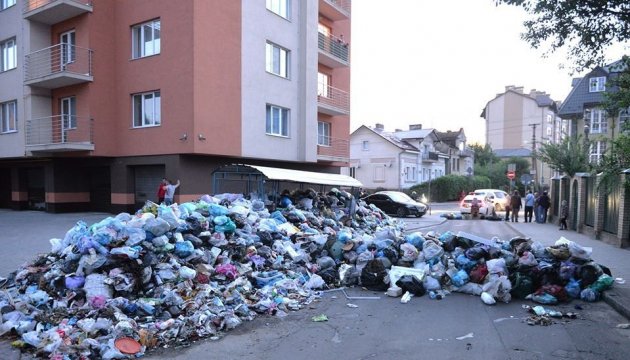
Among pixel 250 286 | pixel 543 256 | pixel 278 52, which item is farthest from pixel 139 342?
pixel 278 52

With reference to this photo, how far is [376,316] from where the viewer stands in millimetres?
6738

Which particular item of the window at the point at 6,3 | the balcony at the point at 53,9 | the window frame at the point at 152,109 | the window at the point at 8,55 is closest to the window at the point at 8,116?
the window at the point at 8,55

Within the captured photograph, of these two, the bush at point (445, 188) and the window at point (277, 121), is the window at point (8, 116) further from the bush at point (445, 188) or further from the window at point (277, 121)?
the bush at point (445, 188)

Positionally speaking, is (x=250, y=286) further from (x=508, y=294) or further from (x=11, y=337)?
(x=508, y=294)

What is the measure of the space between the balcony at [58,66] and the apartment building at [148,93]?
6 cm

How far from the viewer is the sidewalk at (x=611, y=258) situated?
7105 millimetres

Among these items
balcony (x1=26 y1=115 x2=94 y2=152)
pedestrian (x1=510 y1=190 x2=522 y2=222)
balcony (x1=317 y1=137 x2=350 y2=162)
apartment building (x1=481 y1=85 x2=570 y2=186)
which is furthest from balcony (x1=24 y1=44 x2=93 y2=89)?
apartment building (x1=481 y1=85 x2=570 y2=186)

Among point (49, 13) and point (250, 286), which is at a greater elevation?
point (49, 13)

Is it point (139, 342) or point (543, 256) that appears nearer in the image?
point (139, 342)

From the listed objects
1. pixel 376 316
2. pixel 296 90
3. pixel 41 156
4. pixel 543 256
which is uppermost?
pixel 296 90

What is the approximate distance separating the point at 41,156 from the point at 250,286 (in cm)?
1800

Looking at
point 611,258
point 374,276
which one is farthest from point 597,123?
point 374,276

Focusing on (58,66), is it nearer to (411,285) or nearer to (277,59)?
(277,59)

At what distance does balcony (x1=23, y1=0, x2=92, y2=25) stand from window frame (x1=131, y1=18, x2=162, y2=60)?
2.00 metres
